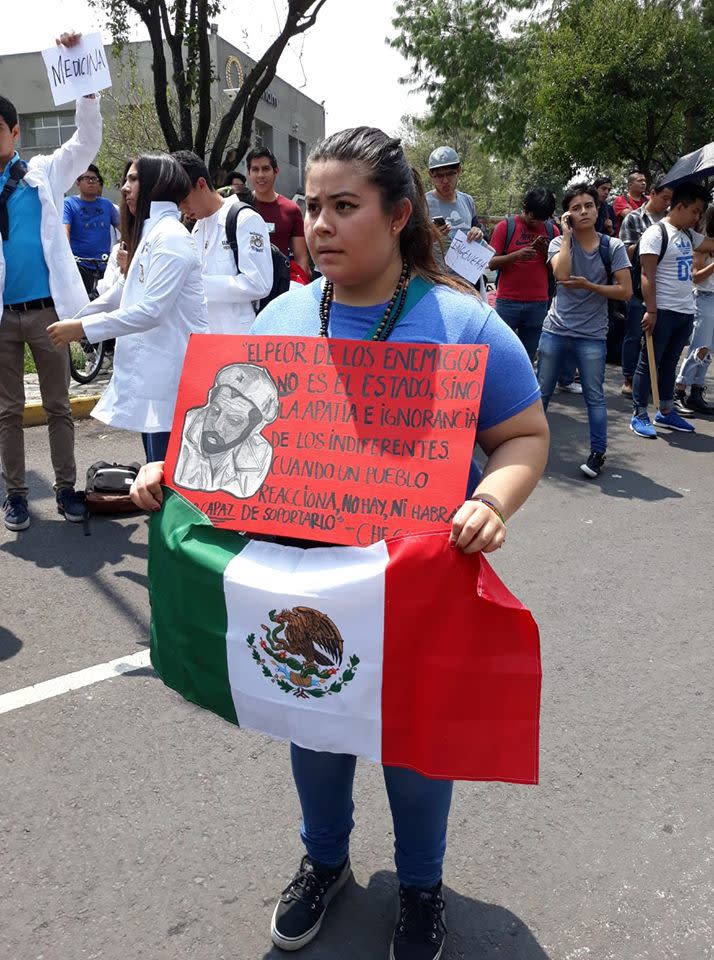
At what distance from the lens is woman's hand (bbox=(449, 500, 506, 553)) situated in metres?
1.44

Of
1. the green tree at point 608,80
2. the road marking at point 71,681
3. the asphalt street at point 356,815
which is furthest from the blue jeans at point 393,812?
the green tree at point 608,80

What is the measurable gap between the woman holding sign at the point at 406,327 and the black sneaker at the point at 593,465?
4182 millimetres

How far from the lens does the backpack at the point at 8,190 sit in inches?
170

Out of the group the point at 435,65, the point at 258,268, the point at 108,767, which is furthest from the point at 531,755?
the point at 435,65

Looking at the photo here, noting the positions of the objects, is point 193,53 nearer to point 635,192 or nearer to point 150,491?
point 635,192

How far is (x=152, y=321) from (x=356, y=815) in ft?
7.08

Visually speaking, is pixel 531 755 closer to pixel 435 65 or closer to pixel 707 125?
pixel 707 125

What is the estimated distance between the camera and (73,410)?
23.7 feet

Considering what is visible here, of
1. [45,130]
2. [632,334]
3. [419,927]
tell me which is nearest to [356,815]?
[419,927]

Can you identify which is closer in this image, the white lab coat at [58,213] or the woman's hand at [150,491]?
the woman's hand at [150,491]

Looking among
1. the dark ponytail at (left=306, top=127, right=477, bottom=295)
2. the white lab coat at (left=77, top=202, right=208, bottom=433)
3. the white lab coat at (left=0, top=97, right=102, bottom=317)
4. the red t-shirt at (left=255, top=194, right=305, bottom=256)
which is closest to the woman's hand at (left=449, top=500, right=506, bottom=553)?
the dark ponytail at (left=306, top=127, right=477, bottom=295)

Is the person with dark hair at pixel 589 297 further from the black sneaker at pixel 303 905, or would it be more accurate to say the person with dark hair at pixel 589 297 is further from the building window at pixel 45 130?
the building window at pixel 45 130

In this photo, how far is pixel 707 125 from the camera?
2003 centimetres

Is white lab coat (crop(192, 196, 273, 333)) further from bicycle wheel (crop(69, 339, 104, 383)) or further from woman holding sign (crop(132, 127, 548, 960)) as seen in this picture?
bicycle wheel (crop(69, 339, 104, 383))
